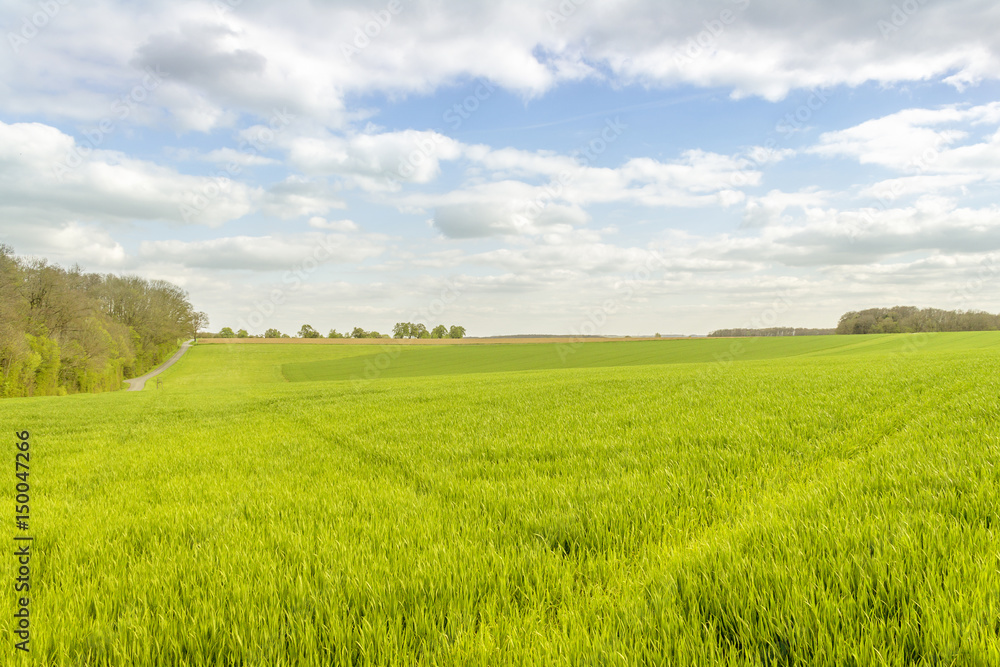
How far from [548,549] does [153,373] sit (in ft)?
356

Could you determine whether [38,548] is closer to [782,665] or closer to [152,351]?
[782,665]

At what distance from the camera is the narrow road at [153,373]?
7182 cm

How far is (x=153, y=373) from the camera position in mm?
88000

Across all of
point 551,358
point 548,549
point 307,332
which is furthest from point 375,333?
point 548,549

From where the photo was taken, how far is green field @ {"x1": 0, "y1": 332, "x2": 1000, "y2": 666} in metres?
2.61

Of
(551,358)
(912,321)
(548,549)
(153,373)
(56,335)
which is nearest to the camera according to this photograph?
(548,549)

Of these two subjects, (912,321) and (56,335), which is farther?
(912,321)

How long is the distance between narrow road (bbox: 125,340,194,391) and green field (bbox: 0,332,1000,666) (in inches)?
2898

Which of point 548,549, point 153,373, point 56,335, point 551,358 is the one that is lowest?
point 153,373

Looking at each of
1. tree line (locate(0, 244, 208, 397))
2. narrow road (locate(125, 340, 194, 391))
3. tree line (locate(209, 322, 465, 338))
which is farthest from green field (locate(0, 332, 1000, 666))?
tree line (locate(209, 322, 465, 338))

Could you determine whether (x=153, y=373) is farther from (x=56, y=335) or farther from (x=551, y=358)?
(x=551, y=358)

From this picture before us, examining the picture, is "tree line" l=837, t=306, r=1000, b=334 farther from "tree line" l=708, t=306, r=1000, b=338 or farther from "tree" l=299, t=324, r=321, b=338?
"tree" l=299, t=324, r=321, b=338

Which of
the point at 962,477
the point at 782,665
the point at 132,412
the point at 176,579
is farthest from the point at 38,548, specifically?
the point at 132,412

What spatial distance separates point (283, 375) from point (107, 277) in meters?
44.9
